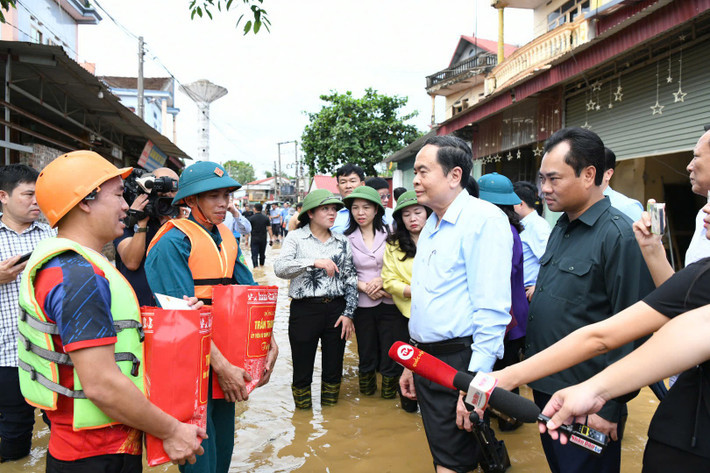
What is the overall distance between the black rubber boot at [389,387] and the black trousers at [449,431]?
2218 mm

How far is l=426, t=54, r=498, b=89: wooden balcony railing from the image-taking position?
22923 mm

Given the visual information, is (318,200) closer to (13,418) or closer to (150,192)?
(150,192)

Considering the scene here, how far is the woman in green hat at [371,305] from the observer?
462 centimetres

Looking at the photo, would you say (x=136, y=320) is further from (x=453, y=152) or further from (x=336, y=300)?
(x=336, y=300)

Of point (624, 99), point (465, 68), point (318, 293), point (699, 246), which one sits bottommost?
point (318, 293)

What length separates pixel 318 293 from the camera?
425 cm

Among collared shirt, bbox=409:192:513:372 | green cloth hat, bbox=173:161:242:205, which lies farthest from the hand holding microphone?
green cloth hat, bbox=173:161:242:205

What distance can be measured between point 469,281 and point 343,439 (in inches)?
84.1

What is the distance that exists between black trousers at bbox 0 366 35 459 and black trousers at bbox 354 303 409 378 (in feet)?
8.85

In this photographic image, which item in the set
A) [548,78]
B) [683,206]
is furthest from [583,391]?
[683,206]

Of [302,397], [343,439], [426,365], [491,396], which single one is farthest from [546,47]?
[491,396]

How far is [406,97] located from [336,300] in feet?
81.9

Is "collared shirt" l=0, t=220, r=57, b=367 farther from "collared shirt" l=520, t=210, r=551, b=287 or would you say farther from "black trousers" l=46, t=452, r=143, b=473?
"collared shirt" l=520, t=210, r=551, b=287

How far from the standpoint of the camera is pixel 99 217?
1832 mm
